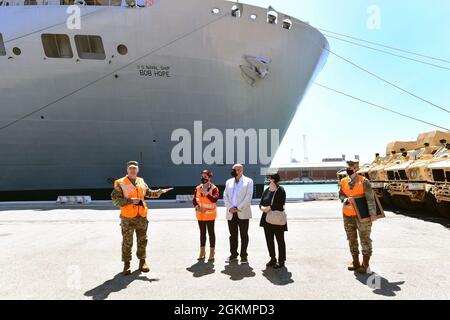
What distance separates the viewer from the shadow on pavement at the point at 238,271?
14.3 ft

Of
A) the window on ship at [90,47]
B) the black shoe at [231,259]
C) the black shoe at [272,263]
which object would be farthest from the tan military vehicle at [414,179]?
the window on ship at [90,47]

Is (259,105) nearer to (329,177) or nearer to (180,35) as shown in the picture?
(180,35)

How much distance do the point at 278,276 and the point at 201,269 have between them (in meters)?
1.13

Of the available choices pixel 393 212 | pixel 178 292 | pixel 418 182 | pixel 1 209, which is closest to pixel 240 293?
pixel 178 292

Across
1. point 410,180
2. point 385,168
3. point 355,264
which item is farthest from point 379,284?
point 385,168

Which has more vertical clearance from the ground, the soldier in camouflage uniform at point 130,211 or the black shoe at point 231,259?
the soldier in camouflage uniform at point 130,211

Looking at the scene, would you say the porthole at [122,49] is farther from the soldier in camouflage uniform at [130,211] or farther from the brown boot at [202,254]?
the brown boot at [202,254]

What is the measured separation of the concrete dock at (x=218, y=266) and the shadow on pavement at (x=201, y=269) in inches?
0.6

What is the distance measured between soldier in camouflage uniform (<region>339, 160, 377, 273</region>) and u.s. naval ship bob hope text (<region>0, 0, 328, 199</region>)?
36.0ft

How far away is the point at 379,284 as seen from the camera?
391 centimetres

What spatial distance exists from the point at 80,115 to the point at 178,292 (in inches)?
484

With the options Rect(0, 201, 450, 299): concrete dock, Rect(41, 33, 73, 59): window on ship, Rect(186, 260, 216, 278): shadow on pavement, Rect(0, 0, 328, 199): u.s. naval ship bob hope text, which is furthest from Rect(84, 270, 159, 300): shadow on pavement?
Rect(41, 33, 73, 59): window on ship

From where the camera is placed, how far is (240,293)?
3.72m

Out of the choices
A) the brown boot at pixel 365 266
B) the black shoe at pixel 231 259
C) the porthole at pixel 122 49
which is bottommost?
the black shoe at pixel 231 259
